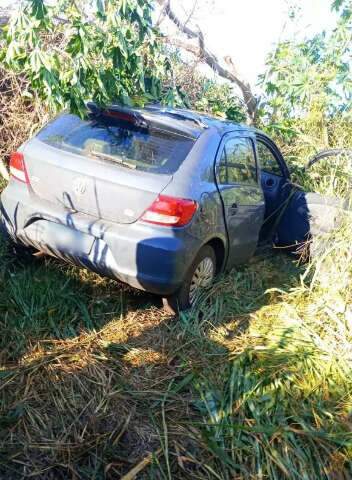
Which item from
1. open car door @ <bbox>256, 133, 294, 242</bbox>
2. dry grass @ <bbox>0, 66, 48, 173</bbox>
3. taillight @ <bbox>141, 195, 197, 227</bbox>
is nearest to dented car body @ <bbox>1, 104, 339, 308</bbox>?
taillight @ <bbox>141, 195, 197, 227</bbox>

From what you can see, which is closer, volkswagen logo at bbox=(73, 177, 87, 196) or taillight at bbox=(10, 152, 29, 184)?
volkswagen logo at bbox=(73, 177, 87, 196)

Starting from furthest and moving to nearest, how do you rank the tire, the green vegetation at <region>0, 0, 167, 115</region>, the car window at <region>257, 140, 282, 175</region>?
the car window at <region>257, 140, 282, 175</region> → the green vegetation at <region>0, 0, 167, 115</region> → the tire

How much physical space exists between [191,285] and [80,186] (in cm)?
116

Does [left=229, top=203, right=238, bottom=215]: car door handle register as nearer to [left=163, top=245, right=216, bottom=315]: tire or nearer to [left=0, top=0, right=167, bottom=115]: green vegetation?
[left=163, top=245, right=216, bottom=315]: tire

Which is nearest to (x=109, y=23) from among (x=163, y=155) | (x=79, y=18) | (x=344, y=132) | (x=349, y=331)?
(x=79, y=18)

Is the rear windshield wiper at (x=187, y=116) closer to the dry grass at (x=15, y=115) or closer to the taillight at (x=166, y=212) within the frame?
the taillight at (x=166, y=212)

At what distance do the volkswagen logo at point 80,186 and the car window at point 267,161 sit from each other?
234cm

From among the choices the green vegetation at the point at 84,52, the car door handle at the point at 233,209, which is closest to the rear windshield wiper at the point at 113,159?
the green vegetation at the point at 84,52

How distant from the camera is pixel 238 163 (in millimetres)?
4371

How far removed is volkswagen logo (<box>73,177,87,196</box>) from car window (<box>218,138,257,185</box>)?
1.10 meters

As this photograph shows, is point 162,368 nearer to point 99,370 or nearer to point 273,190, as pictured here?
point 99,370

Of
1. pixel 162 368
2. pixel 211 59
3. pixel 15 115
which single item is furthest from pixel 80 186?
pixel 211 59

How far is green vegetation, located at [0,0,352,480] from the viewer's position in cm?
257

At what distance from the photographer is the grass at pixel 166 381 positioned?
2555 millimetres
